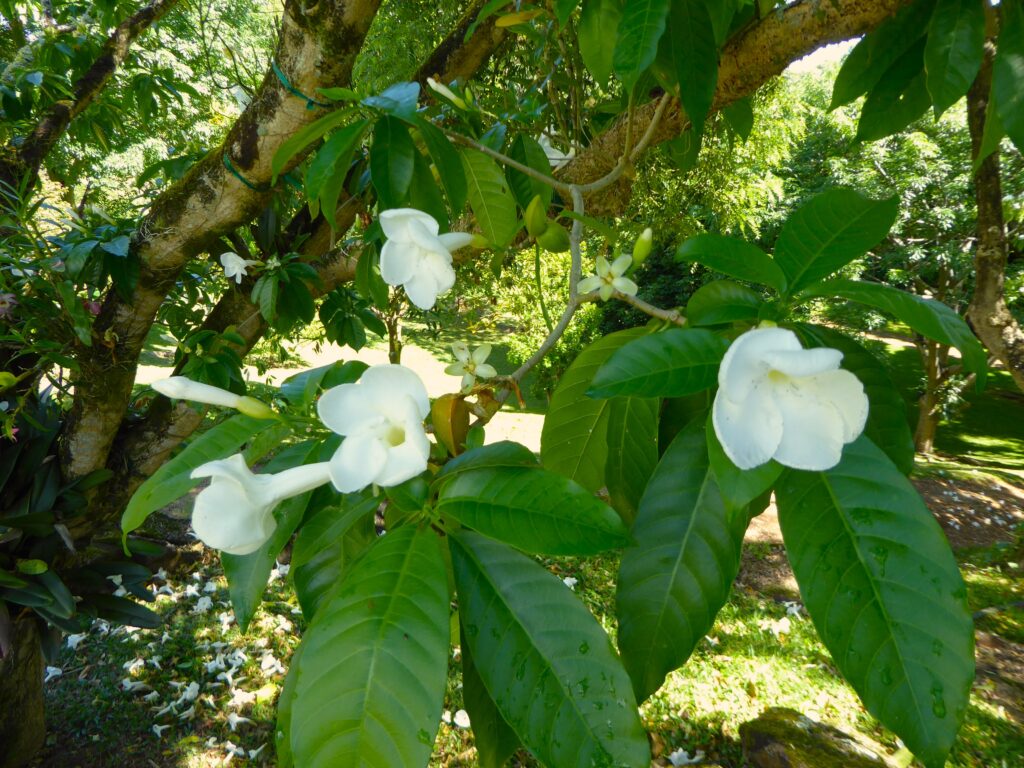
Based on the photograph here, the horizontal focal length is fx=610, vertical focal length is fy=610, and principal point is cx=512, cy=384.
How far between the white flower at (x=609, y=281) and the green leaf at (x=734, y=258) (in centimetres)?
12

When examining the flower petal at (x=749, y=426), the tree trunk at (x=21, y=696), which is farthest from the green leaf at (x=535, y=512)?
the tree trunk at (x=21, y=696)

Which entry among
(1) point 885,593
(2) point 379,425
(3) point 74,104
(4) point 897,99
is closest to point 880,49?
(4) point 897,99

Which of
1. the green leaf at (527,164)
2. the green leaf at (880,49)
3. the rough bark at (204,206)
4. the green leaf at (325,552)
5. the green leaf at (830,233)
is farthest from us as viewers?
the rough bark at (204,206)

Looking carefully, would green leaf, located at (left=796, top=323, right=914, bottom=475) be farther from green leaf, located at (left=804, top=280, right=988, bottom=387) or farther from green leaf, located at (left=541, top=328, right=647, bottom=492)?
green leaf, located at (left=541, top=328, right=647, bottom=492)

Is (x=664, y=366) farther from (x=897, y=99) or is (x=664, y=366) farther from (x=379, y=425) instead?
(x=897, y=99)

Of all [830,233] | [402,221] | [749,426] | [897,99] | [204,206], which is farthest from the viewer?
[204,206]

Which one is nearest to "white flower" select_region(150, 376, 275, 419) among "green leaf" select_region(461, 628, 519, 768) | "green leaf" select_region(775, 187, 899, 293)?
"green leaf" select_region(461, 628, 519, 768)

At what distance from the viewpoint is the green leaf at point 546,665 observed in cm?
52

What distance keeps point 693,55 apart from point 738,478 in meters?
0.72

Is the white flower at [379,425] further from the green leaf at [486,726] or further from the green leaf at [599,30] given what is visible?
the green leaf at [599,30]

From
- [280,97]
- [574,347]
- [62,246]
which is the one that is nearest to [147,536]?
[62,246]

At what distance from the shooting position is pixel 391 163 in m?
0.90

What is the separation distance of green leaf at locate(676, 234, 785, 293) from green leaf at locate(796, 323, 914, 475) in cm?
9

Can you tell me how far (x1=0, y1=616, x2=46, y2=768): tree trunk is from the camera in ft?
7.10
